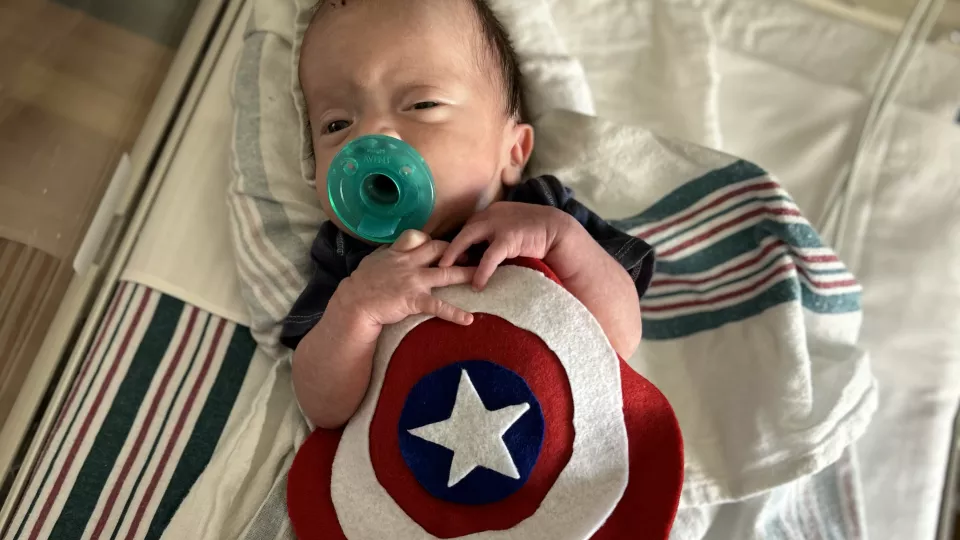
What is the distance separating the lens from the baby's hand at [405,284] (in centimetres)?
75

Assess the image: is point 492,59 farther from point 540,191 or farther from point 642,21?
point 642,21

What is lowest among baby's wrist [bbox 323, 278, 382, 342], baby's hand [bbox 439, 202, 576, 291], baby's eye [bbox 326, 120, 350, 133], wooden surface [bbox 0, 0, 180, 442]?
wooden surface [bbox 0, 0, 180, 442]

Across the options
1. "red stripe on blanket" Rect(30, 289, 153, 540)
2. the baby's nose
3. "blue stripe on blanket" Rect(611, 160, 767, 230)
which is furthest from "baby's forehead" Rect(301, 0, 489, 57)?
"red stripe on blanket" Rect(30, 289, 153, 540)

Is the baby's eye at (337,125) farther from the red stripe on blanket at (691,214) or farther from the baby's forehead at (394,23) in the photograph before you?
the red stripe on blanket at (691,214)

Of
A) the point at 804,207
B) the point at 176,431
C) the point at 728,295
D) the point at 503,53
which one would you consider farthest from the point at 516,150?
the point at 176,431

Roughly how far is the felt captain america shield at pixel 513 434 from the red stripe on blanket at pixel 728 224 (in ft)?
0.84

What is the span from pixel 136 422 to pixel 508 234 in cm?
53

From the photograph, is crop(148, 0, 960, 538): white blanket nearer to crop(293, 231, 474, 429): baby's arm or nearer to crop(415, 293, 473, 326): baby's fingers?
crop(293, 231, 474, 429): baby's arm

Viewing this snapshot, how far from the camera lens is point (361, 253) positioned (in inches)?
35.1

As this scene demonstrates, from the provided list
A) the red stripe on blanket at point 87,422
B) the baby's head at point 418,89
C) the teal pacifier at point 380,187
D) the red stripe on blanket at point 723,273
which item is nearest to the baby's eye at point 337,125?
the baby's head at point 418,89

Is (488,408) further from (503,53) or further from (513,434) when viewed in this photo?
(503,53)

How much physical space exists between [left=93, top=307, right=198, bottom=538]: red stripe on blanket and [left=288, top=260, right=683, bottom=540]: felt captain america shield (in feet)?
0.93

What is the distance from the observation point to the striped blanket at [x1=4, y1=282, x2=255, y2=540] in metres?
0.87

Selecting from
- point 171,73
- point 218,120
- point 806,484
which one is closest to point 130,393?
point 218,120
